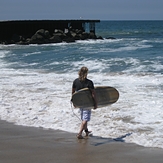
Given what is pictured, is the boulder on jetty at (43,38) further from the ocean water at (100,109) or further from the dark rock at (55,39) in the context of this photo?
the ocean water at (100,109)

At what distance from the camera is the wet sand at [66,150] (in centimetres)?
529

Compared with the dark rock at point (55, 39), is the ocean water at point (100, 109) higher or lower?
lower

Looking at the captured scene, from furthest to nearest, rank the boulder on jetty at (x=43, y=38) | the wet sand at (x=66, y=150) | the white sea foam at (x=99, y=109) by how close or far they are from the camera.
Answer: the boulder on jetty at (x=43, y=38) < the white sea foam at (x=99, y=109) < the wet sand at (x=66, y=150)

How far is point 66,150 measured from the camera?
5699 mm

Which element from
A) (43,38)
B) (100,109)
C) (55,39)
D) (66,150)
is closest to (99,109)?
(100,109)

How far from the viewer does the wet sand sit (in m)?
5.29

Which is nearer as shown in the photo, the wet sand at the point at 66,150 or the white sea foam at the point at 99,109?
the wet sand at the point at 66,150

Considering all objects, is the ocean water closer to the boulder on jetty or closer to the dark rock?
the boulder on jetty

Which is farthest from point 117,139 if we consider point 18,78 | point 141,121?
point 18,78

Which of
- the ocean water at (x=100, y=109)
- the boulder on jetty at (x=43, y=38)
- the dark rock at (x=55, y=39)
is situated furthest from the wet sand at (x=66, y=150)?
the dark rock at (x=55, y=39)

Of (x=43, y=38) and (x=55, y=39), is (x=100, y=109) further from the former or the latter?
(x=43, y=38)

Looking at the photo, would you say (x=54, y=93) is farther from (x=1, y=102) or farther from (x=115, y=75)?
(x=115, y=75)

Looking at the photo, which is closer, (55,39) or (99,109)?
(99,109)

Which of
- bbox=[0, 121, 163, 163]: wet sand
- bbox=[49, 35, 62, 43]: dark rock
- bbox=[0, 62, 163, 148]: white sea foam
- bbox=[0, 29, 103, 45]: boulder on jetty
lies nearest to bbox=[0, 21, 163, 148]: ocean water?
bbox=[0, 62, 163, 148]: white sea foam
